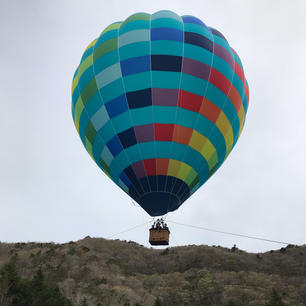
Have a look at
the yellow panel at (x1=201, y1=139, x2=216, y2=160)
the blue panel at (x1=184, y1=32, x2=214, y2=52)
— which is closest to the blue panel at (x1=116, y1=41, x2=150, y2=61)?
the blue panel at (x1=184, y1=32, x2=214, y2=52)

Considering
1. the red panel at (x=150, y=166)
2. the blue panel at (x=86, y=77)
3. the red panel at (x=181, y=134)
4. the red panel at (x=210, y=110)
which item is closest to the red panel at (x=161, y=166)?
the red panel at (x=150, y=166)

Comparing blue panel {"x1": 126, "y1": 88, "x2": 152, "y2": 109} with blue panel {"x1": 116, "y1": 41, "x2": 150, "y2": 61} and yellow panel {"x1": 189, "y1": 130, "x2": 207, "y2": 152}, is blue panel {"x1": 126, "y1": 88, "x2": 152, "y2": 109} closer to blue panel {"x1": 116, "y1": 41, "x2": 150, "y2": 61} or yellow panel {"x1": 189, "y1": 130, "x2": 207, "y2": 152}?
blue panel {"x1": 116, "y1": 41, "x2": 150, "y2": 61}

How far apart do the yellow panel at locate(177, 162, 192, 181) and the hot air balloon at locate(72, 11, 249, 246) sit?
0.17 ft

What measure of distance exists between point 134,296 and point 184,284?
490 centimetres

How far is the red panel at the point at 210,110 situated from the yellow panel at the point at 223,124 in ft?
1.00

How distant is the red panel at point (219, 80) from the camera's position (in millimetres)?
19312

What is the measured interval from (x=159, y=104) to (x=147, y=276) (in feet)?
55.9

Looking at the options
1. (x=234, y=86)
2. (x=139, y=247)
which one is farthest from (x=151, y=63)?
(x=139, y=247)

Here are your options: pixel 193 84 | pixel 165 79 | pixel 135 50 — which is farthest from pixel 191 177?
pixel 135 50

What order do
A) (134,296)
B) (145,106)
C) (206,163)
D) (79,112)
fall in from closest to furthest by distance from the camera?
1. (145,106)
2. (206,163)
3. (79,112)
4. (134,296)

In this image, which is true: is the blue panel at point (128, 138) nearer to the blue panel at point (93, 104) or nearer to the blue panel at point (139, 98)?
the blue panel at point (139, 98)

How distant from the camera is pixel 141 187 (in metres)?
18.3

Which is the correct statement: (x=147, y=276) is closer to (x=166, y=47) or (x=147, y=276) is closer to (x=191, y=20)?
(x=166, y=47)

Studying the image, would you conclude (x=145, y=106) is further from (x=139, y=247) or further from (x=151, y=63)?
(x=139, y=247)
